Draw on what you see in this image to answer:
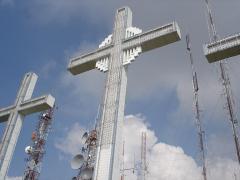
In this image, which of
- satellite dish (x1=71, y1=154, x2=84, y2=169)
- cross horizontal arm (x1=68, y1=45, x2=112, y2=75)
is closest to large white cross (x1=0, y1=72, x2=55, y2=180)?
cross horizontal arm (x1=68, y1=45, x2=112, y2=75)

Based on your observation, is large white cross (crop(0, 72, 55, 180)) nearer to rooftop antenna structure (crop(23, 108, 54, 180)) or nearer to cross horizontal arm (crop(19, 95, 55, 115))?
cross horizontal arm (crop(19, 95, 55, 115))

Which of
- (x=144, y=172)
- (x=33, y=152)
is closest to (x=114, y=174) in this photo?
(x=33, y=152)

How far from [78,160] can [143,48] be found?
7403 millimetres

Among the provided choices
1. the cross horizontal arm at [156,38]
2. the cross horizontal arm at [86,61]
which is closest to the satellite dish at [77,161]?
the cross horizontal arm at [86,61]

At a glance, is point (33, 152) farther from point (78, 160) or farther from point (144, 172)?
point (78, 160)

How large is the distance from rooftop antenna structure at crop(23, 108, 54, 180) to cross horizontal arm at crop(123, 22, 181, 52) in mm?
28622

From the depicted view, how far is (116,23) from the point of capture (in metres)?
16.4

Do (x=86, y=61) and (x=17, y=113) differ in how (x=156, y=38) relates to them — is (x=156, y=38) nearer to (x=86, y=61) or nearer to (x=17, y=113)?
(x=86, y=61)

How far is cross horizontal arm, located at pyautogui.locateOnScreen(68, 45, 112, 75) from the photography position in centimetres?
1563

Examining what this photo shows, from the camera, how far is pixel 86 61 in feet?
52.4

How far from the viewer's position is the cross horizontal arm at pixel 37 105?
17.6 meters

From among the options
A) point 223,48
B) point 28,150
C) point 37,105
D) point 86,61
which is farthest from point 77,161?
point 28,150

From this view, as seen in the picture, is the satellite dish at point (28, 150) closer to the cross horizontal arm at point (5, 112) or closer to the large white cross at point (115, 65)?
the cross horizontal arm at point (5, 112)

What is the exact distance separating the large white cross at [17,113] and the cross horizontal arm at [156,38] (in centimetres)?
589
